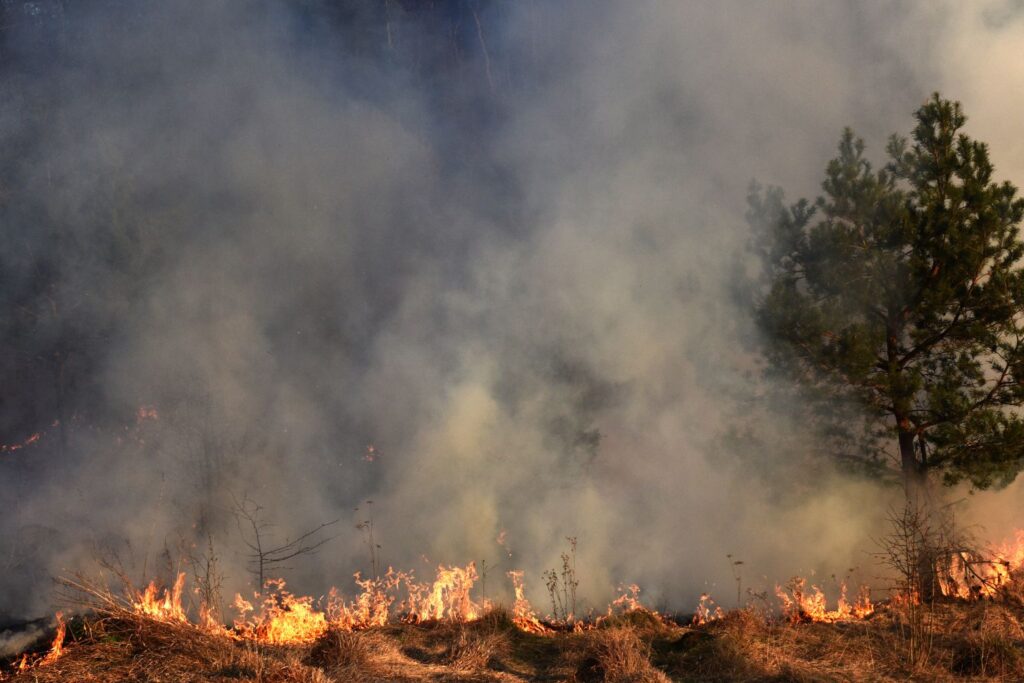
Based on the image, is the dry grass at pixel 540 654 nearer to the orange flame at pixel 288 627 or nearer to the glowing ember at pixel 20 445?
the orange flame at pixel 288 627

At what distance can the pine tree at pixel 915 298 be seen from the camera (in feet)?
28.3

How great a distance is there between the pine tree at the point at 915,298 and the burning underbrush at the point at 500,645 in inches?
80.6

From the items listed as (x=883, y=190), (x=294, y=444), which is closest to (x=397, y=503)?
(x=294, y=444)

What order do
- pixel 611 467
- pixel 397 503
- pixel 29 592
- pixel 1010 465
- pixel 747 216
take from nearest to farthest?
pixel 1010 465
pixel 29 592
pixel 747 216
pixel 397 503
pixel 611 467

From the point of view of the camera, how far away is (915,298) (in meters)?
9.27

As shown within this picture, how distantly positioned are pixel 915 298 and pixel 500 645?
282 inches

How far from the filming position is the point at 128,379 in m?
13.3

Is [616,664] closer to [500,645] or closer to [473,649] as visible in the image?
[473,649]

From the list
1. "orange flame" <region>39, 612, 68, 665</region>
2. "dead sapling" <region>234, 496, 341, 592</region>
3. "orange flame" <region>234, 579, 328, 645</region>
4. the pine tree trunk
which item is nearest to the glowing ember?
"dead sapling" <region>234, 496, 341, 592</region>

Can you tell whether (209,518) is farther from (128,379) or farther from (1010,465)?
(1010,465)

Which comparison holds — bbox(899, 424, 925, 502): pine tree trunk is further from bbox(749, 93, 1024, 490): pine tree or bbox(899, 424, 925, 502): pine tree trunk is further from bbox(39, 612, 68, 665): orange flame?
bbox(39, 612, 68, 665): orange flame

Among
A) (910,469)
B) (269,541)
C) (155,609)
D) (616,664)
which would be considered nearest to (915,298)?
(910,469)

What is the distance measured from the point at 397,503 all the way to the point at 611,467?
4010 mm

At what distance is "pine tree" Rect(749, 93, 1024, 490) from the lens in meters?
8.62
